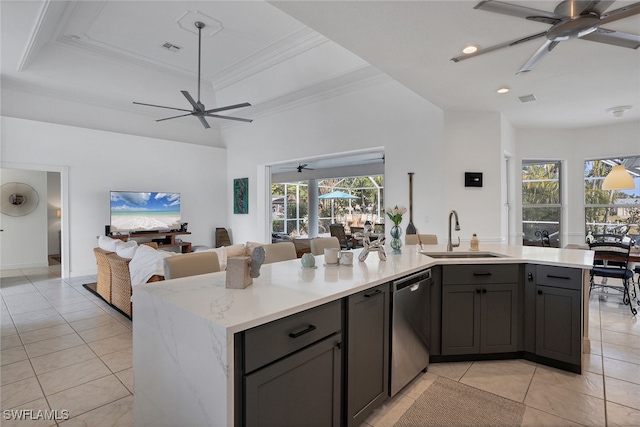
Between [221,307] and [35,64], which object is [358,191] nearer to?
[35,64]

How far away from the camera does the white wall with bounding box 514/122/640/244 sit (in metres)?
6.20

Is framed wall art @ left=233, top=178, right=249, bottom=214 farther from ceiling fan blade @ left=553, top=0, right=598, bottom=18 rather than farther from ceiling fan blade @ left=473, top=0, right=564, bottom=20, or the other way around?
ceiling fan blade @ left=553, top=0, right=598, bottom=18

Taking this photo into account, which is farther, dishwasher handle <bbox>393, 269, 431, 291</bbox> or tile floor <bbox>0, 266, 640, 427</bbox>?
dishwasher handle <bbox>393, 269, 431, 291</bbox>

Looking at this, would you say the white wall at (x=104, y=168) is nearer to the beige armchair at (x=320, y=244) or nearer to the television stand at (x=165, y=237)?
the television stand at (x=165, y=237)

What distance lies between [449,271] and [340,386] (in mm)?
1436

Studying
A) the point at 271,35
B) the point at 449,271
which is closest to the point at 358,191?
the point at 271,35

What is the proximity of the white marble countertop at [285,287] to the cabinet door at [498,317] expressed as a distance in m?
0.25

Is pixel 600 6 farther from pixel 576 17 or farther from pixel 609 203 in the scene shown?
pixel 609 203

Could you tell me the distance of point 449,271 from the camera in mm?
2779

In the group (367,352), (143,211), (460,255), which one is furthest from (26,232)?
(460,255)

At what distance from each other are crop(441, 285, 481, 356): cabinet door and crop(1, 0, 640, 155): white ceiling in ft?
6.77

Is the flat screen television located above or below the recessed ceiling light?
below

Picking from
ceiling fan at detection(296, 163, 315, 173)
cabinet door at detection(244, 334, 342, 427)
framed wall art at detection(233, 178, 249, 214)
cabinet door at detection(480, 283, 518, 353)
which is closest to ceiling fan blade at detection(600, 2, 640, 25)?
cabinet door at detection(480, 283, 518, 353)

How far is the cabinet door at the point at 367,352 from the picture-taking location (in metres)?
1.87
